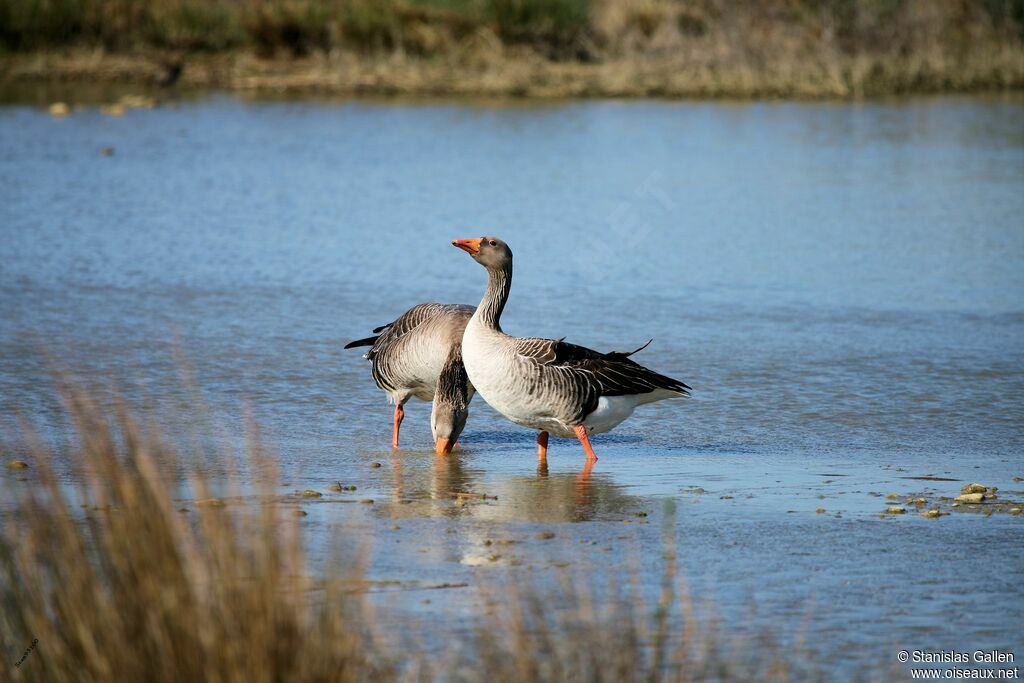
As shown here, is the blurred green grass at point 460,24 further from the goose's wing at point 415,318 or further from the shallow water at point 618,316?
the goose's wing at point 415,318

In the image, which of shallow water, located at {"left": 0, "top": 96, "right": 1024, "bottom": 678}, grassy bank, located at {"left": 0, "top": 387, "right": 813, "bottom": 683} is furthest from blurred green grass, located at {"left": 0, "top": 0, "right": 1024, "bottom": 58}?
grassy bank, located at {"left": 0, "top": 387, "right": 813, "bottom": 683}

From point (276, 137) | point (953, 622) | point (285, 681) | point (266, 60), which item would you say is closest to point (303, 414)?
point (953, 622)

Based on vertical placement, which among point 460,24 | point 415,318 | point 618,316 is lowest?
point 618,316

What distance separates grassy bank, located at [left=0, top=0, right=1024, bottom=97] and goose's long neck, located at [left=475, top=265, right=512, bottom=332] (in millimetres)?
16901

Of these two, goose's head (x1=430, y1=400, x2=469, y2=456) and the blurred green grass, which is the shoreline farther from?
goose's head (x1=430, y1=400, x2=469, y2=456)

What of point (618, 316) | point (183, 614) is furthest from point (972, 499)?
point (618, 316)

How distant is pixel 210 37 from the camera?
27406 mm

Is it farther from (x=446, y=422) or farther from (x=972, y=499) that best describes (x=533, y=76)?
(x=972, y=499)

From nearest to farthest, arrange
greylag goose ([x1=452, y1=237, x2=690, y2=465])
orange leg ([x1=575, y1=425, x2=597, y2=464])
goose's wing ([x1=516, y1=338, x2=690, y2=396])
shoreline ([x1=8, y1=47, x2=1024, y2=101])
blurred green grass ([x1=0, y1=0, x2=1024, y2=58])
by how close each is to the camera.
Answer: greylag goose ([x1=452, y1=237, x2=690, y2=465]) → goose's wing ([x1=516, y1=338, x2=690, y2=396]) → orange leg ([x1=575, y1=425, x2=597, y2=464]) → shoreline ([x1=8, y1=47, x2=1024, y2=101]) → blurred green grass ([x1=0, y1=0, x2=1024, y2=58])

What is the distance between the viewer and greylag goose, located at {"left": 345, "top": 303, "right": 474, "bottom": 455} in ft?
22.7

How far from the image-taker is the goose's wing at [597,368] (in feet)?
21.5

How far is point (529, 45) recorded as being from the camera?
26562 mm

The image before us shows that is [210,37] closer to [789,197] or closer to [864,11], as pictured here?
[864,11]

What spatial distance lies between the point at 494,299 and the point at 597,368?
0.63m
